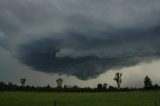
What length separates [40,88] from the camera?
565 feet

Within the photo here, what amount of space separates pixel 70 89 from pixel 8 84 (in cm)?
3909
